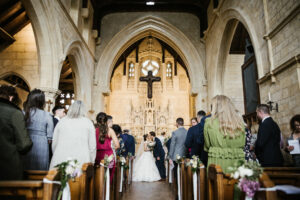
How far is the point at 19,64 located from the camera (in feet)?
28.0

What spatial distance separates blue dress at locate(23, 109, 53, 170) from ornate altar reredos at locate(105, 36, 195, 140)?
39.0 feet

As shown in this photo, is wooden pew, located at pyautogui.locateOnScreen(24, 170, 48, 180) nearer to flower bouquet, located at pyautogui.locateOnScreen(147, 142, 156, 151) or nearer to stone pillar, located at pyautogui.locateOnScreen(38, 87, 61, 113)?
stone pillar, located at pyautogui.locateOnScreen(38, 87, 61, 113)

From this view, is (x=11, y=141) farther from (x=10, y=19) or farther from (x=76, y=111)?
(x=10, y=19)

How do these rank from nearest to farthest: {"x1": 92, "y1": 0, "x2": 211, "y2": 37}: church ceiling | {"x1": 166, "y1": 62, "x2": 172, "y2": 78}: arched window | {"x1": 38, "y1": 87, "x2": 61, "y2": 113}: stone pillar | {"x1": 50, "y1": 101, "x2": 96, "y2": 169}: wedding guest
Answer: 1. {"x1": 50, "y1": 101, "x2": 96, "y2": 169}: wedding guest
2. {"x1": 38, "y1": 87, "x2": 61, "y2": 113}: stone pillar
3. {"x1": 92, "y1": 0, "x2": 211, "y2": 37}: church ceiling
4. {"x1": 166, "y1": 62, "x2": 172, "y2": 78}: arched window

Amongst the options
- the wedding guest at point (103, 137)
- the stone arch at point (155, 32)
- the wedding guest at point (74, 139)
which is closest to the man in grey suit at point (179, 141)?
the wedding guest at point (103, 137)

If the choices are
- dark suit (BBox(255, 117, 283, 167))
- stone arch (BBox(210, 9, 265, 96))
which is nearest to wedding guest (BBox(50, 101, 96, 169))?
dark suit (BBox(255, 117, 283, 167))

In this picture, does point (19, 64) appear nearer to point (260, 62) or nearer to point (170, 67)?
point (260, 62)

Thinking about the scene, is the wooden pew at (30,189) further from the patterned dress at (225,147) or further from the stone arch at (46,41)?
the stone arch at (46,41)

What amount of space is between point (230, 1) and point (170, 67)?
10.2 meters

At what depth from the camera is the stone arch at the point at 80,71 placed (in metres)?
8.22

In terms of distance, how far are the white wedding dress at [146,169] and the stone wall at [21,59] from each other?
16.5ft

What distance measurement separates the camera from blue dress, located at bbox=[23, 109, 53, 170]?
269cm

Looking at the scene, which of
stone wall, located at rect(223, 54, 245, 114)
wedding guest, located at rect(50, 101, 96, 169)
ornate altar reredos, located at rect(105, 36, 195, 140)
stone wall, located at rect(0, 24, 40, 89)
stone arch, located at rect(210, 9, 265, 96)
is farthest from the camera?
ornate altar reredos, located at rect(105, 36, 195, 140)

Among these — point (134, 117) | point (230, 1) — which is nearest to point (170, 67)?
point (134, 117)
